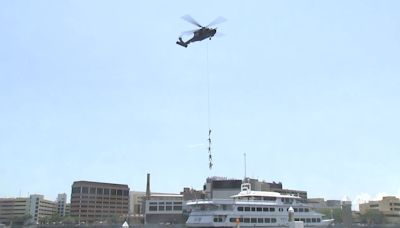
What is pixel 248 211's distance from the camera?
2785 inches

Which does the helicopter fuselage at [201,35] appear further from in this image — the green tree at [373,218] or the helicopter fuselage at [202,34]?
the green tree at [373,218]

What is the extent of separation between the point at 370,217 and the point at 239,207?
101786mm

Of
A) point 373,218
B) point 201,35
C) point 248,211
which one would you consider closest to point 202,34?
point 201,35

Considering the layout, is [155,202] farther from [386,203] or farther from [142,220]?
[386,203]

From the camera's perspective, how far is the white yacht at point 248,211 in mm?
68062

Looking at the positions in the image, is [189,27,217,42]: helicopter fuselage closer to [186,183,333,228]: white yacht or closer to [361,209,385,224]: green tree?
[186,183,333,228]: white yacht

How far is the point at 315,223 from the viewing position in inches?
3086

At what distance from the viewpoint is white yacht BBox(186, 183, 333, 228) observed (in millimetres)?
68062

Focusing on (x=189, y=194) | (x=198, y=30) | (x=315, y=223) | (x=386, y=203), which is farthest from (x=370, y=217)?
(x=198, y=30)

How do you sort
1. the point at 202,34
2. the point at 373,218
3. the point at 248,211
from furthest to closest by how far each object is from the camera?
the point at 373,218, the point at 248,211, the point at 202,34

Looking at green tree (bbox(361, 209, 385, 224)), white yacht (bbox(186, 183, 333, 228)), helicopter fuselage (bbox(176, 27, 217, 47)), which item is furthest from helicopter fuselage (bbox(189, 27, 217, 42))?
green tree (bbox(361, 209, 385, 224))

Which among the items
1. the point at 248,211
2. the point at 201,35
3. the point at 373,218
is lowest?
the point at 373,218

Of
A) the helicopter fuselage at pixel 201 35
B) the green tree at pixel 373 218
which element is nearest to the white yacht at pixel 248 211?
the helicopter fuselage at pixel 201 35

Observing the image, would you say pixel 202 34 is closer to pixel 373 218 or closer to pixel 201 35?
pixel 201 35
